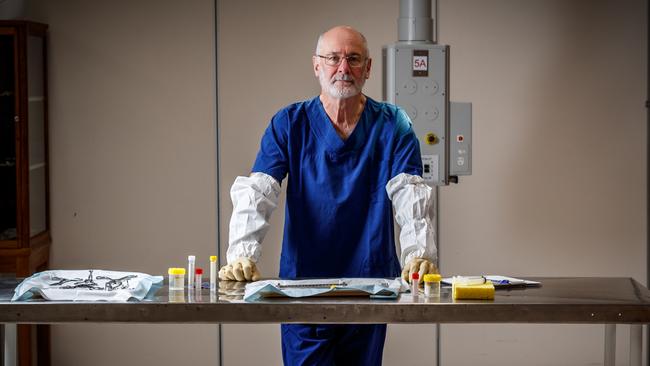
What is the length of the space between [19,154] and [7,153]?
0.28 feet

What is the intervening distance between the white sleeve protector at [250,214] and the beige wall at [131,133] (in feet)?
6.23

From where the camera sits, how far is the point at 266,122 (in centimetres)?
474

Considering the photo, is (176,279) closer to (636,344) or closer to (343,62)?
(343,62)

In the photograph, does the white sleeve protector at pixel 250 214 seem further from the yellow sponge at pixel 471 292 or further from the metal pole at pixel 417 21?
the metal pole at pixel 417 21

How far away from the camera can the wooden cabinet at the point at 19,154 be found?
4.26m

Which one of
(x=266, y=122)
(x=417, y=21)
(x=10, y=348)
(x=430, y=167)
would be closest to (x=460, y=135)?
(x=430, y=167)

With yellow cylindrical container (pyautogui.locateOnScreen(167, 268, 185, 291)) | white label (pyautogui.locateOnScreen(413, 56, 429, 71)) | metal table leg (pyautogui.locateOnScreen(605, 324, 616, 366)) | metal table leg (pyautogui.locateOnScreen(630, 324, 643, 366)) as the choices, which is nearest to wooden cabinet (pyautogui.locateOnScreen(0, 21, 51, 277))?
white label (pyautogui.locateOnScreen(413, 56, 429, 71))

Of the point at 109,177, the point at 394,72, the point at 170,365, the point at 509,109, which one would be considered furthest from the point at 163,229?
the point at 509,109

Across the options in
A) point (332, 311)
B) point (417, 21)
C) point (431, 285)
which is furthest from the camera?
point (417, 21)

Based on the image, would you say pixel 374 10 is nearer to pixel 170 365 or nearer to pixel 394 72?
pixel 394 72

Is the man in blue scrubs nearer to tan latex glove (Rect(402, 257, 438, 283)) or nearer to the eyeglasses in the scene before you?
the eyeglasses

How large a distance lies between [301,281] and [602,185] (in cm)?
257

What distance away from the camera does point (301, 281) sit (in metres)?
2.67

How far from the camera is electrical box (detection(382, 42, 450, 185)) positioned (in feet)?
14.0
